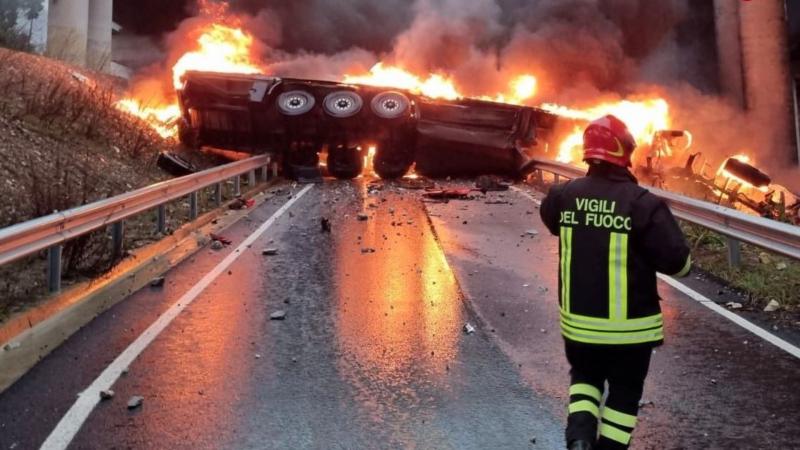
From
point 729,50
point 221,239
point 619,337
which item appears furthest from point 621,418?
point 729,50

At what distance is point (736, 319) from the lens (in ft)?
18.3

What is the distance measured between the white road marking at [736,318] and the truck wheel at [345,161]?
417 inches

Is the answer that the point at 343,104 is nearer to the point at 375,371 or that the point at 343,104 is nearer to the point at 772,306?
the point at 772,306

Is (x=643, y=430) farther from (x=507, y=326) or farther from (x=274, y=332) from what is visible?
(x=274, y=332)

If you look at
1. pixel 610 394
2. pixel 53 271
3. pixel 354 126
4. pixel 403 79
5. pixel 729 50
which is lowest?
pixel 53 271

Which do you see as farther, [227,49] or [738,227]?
[227,49]

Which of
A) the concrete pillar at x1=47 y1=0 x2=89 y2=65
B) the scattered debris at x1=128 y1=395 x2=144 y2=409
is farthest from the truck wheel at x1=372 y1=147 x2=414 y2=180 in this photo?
the scattered debris at x1=128 y1=395 x2=144 y2=409

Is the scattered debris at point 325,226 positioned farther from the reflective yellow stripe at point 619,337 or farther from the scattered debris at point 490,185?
the reflective yellow stripe at point 619,337

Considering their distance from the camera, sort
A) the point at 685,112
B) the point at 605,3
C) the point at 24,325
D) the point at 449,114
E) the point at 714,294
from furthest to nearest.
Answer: the point at 605,3
the point at 685,112
the point at 449,114
the point at 714,294
the point at 24,325

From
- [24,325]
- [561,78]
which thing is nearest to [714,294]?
[24,325]

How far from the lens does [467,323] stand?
545 centimetres

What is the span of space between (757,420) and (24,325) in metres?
4.70

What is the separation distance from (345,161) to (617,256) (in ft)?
46.9

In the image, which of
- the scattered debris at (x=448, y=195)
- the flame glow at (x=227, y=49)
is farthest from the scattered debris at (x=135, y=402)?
the flame glow at (x=227, y=49)
